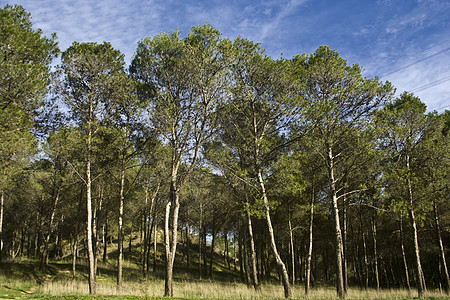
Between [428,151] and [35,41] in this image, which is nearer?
[35,41]

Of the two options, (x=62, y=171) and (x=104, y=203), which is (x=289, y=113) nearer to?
(x=62, y=171)

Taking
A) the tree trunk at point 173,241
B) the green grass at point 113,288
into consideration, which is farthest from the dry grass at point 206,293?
the tree trunk at point 173,241

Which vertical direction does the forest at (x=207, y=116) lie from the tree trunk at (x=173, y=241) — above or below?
above

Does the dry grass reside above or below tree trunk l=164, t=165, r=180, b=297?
below

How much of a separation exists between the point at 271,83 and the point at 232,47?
9.19 feet

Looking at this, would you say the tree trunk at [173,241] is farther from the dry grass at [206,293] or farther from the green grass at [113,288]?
the dry grass at [206,293]

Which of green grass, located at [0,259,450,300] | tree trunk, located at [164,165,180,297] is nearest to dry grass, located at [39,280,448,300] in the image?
green grass, located at [0,259,450,300]

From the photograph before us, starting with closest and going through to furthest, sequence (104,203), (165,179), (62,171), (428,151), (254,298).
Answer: (254,298), (428,151), (165,179), (62,171), (104,203)

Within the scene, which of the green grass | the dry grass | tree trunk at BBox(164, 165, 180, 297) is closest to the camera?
tree trunk at BBox(164, 165, 180, 297)

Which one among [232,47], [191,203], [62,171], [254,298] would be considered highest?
[232,47]

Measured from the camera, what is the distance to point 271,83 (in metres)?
15.2

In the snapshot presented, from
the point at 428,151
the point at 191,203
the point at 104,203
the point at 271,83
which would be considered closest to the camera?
the point at 271,83

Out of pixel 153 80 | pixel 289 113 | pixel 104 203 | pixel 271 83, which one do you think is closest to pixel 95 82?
pixel 153 80

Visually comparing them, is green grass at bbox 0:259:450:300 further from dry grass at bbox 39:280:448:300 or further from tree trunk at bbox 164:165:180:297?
tree trunk at bbox 164:165:180:297
